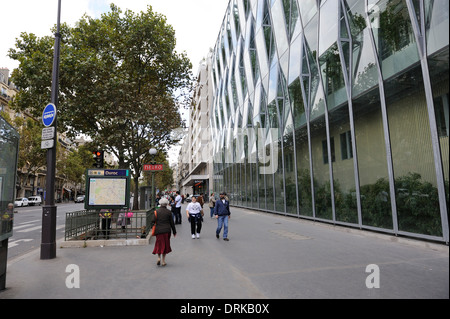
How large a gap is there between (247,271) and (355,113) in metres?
8.03

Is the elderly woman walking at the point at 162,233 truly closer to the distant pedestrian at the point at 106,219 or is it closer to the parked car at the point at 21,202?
the distant pedestrian at the point at 106,219

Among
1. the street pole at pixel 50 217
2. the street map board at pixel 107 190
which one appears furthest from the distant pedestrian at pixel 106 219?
the street pole at pixel 50 217

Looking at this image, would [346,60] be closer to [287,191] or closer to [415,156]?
[415,156]

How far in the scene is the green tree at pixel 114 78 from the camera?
51.5ft

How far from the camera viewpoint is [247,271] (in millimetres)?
5777

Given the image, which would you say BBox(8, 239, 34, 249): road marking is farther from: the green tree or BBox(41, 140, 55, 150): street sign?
the green tree

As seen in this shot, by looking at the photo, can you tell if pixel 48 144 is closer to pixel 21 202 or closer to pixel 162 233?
pixel 162 233

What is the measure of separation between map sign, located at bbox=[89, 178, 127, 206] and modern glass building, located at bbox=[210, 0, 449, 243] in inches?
341

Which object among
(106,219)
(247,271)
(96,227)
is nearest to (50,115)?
(106,219)

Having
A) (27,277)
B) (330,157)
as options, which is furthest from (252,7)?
(27,277)

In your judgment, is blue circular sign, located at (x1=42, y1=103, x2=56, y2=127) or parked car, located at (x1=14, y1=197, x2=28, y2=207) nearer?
blue circular sign, located at (x1=42, y1=103, x2=56, y2=127)

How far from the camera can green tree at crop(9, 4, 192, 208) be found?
1569 centimetres

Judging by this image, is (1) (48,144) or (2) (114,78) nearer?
(1) (48,144)

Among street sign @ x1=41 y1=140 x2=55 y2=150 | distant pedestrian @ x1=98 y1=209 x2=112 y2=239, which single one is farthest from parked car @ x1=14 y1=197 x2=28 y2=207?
street sign @ x1=41 y1=140 x2=55 y2=150
